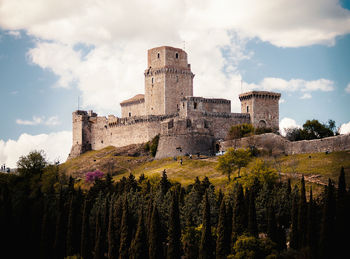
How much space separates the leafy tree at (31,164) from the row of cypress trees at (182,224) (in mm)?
30661

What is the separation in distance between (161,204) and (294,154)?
95.4 ft

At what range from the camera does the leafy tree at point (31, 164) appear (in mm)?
108375

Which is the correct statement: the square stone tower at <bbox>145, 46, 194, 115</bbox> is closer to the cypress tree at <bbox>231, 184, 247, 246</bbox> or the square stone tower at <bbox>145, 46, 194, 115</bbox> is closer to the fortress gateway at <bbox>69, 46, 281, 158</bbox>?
the fortress gateway at <bbox>69, 46, 281, 158</bbox>

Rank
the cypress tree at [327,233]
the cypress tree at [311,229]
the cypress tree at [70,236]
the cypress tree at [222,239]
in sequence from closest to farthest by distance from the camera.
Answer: the cypress tree at [327,233], the cypress tree at [311,229], the cypress tree at [222,239], the cypress tree at [70,236]

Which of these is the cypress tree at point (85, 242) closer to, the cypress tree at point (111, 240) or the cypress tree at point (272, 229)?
the cypress tree at point (111, 240)

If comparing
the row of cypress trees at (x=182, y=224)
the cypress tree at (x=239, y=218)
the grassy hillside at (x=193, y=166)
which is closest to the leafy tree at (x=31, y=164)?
the grassy hillside at (x=193, y=166)

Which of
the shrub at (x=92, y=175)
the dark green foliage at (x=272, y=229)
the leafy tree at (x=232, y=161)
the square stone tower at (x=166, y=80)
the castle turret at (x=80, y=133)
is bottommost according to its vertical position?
the dark green foliage at (x=272, y=229)

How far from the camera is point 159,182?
83.7m

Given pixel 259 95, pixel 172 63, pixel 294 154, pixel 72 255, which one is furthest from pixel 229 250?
pixel 172 63

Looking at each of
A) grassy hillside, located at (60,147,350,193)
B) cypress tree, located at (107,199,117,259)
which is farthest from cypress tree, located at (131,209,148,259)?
grassy hillside, located at (60,147,350,193)

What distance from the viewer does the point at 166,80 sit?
121000mm

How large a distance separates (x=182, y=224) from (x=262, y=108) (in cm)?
5479

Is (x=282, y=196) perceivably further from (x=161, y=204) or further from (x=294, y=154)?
(x=294, y=154)

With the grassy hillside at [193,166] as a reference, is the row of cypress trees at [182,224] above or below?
below
